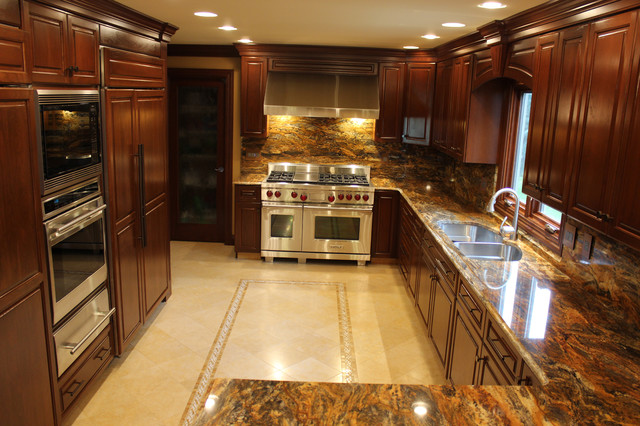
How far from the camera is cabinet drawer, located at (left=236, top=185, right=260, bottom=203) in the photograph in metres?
5.71

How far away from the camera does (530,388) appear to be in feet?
6.00

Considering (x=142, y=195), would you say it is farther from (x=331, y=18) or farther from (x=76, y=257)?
(x=331, y=18)

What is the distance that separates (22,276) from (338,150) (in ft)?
14.0

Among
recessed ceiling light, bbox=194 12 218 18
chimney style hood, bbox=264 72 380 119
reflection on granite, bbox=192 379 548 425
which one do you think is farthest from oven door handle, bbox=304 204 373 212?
reflection on granite, bbox=192 379 548 425

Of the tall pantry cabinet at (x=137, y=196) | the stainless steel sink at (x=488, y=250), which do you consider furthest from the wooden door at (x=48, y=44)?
the stainless steel sink at (x=488, y=250)

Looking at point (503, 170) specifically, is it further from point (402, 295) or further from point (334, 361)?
point (334, 361)

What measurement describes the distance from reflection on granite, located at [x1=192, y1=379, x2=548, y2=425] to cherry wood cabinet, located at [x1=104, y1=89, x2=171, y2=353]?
6.55 ft

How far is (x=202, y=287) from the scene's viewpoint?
5047 millimetres

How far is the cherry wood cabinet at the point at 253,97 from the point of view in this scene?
18.6 ft

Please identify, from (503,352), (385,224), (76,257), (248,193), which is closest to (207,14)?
(76,257)

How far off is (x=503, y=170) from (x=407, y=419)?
315cm

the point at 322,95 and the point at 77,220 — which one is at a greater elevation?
the point at 322,95

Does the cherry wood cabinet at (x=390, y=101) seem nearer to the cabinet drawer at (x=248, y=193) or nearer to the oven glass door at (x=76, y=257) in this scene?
the cabinet drawer at (x=248, y=193)

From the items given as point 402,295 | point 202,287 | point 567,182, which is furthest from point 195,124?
point 567,182
